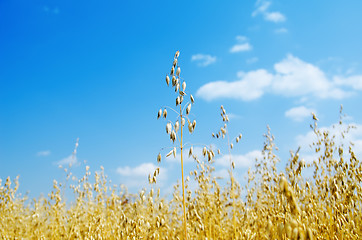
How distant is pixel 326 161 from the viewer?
4.48m

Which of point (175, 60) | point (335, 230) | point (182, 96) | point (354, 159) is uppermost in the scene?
point (175, 60)

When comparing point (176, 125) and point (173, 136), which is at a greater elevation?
point (176, 125)

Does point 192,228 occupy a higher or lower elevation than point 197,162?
lower

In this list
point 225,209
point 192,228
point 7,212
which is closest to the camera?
point 192,228

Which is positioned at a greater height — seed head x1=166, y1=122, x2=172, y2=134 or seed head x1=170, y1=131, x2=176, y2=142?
seed head x1=166, y1=122, x2=172, y2=134

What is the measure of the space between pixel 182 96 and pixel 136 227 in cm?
131

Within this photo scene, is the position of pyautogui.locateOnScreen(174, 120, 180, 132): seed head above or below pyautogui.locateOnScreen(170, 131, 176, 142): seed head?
above

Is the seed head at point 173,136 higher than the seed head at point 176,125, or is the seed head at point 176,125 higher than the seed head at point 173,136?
the seed head at point 176,125

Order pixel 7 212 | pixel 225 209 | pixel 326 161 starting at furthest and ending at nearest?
pixel 7 212 → pixel 225 209 → pixel 326 161

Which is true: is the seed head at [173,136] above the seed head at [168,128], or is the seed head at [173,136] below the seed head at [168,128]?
below

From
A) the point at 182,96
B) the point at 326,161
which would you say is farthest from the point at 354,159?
the point at 182,96

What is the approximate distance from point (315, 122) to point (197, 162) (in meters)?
2.12

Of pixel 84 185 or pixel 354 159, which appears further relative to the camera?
pixel 84 185

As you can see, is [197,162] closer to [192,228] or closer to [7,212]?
[192,228]
